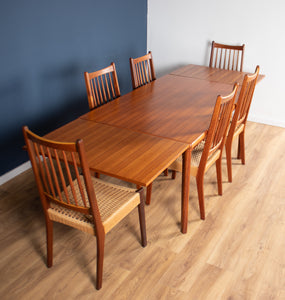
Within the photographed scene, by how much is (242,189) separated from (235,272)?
3.04 ft

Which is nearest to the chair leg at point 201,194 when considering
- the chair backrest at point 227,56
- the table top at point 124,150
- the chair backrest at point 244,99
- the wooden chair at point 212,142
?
the wooden chair at point 212,142

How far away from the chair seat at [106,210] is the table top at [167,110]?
428 millimetres

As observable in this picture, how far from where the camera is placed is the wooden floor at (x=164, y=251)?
1.88 meters

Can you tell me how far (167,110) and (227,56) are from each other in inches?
73.4

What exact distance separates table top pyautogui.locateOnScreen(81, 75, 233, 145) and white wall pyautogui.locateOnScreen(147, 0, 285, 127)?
3.36 feet

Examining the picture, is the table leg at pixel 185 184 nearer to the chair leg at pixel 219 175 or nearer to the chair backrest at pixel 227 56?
the chair leg at pixel 219 175

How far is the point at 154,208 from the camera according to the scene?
2.54 metres

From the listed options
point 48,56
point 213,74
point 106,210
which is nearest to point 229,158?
point 213,74

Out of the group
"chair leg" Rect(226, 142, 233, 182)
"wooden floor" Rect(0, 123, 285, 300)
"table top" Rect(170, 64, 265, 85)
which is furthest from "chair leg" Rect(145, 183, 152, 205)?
"table top" Rect(170, 64, 265, 85)

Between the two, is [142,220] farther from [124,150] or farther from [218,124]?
[218,124]

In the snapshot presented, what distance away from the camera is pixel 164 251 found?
7.01 feet

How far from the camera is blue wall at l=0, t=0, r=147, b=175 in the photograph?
8.48ft

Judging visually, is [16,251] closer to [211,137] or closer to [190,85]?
[211,137]

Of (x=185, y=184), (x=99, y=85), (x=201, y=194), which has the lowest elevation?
(x=201, y=194)
